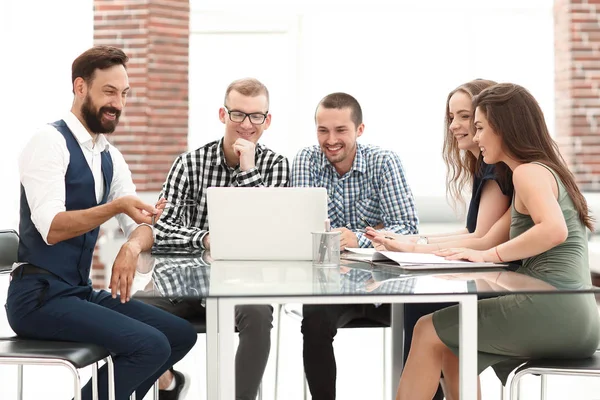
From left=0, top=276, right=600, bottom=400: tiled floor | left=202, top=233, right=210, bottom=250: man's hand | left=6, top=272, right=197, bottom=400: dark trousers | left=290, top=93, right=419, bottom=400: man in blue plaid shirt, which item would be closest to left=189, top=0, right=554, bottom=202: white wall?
left=0, top=276, right=600, bottom=400: tiled floor

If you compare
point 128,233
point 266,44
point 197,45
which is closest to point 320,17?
point 266,44

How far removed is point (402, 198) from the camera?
3.15m

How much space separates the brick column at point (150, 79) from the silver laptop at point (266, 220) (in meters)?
4.33

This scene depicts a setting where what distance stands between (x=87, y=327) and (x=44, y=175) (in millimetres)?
446

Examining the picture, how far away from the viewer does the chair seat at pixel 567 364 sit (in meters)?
1.99

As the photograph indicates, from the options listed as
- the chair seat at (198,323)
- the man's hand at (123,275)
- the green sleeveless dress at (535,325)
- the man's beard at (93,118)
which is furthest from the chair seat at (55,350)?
the green sleeveless dress at (535,325)

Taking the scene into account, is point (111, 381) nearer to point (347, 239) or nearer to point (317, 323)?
point (317, 323)

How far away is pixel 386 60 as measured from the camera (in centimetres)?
856

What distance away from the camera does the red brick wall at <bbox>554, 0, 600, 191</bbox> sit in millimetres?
6797

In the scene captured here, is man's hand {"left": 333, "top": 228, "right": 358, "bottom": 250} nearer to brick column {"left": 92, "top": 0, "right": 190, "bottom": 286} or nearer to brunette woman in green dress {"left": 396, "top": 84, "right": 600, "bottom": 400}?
brunette woman in green dress {"left": 396, "top": 84, "right": 600, "bottom": 400}

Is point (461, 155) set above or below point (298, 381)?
above

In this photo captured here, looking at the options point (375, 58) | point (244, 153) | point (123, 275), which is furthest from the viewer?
point (375, 58)

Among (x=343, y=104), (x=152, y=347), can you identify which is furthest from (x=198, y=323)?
(x=343, y=104)

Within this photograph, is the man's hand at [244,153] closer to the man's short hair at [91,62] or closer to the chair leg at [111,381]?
the man's short hair at [91,62]
